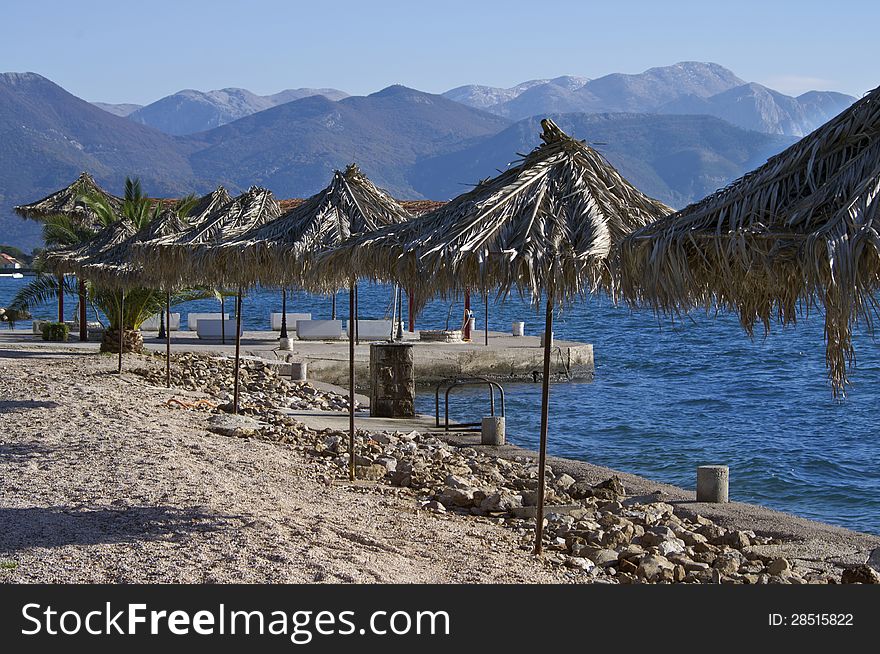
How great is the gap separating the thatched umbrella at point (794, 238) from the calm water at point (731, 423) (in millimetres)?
1964

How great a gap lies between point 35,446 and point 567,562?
5203 mm

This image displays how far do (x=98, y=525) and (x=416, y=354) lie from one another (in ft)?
55.3

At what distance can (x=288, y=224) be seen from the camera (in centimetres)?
1037

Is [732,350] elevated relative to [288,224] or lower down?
lower down

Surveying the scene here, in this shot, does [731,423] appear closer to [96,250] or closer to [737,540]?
[96,250]

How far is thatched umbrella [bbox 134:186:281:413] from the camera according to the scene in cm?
1173

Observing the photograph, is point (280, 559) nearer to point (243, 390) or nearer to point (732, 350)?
point (243, 390)

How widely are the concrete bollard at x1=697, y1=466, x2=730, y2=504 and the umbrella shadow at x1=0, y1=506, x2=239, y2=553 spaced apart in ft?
15.0

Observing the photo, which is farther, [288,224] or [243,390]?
[243,390]

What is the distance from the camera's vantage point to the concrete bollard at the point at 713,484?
9391 millimetres

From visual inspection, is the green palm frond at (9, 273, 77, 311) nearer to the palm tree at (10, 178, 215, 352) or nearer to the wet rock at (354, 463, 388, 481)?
the palm tree at (10, 178, 215, 352)

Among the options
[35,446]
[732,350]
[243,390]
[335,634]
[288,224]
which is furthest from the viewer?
[732,350]

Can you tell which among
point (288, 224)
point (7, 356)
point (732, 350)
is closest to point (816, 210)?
point (288, 224)

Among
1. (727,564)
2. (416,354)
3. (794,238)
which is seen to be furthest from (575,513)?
(416,354)
